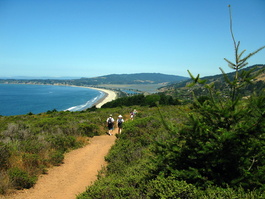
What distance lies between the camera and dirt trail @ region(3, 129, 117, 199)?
5.69 metres

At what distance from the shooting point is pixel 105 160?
8484 mm

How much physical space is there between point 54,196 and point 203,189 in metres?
4.37

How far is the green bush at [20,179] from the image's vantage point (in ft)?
18.5

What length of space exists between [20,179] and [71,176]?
5.76 feet

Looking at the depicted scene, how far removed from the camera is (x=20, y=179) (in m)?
5.76

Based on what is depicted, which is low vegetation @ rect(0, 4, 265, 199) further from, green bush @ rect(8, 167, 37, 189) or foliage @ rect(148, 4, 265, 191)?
green bush @ rect(8, 167, 37, 189)

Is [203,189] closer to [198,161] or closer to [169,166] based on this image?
[198,161]

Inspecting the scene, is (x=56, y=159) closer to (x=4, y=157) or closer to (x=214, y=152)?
(x=4, y=157)

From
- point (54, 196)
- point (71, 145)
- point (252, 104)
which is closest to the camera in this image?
point (252, 104)

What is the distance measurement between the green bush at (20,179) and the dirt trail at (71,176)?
0.20 metres

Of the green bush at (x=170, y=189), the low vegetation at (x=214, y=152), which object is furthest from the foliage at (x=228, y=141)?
the green bush at (x=170, y=189)

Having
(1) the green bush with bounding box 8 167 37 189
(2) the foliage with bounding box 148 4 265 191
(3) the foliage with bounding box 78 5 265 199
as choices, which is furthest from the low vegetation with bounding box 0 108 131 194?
(2) the foliage with bounding box 148 4 265 191

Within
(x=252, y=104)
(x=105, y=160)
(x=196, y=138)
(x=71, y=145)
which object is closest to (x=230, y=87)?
(x=252, y=104)

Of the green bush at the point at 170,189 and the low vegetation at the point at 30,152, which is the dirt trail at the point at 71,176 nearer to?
the low vegetation at the point at 30,152
